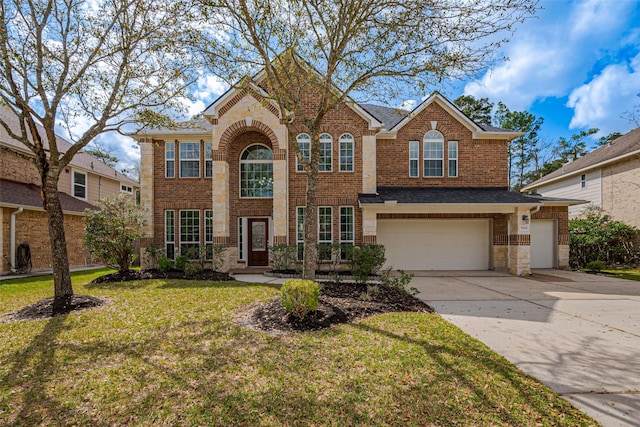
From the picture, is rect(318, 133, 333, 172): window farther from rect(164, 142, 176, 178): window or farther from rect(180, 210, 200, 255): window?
rect(164, 142, 176, 178): window

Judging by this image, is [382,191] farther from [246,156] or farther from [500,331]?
[500,331]

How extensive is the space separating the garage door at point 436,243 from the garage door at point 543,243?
91.4 inches

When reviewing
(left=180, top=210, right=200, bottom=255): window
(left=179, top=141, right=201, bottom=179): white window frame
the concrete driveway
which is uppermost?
(left=179, top=141, right=201, bottom=179): white window frame

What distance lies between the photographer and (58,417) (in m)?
2.86

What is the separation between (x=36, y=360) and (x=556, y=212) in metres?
17.0

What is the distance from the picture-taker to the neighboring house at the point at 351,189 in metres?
12.2

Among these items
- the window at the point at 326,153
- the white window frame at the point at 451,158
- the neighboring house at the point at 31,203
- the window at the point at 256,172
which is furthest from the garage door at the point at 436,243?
the neighboring house at the point at 31,203

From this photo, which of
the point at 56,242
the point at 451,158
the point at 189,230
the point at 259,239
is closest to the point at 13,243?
the point at 189,230

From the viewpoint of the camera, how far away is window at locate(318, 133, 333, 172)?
12516 mm

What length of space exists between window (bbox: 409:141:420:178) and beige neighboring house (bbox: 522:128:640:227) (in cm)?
1074

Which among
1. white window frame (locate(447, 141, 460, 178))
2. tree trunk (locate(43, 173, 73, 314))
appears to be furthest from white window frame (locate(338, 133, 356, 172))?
tree trunk (locate(43, 173, 73, 314))

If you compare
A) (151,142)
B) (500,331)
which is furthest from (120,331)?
(151,142)

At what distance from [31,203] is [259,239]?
30.7ft

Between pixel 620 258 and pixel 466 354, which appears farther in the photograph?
pixel 620 258
